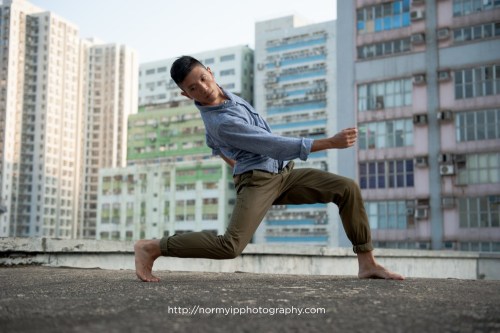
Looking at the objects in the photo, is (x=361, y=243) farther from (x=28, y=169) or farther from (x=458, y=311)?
(x=28, y=169)

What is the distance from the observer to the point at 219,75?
91875 millimetres

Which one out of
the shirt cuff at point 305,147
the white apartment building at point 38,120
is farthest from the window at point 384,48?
the white apartment building at point 38,120

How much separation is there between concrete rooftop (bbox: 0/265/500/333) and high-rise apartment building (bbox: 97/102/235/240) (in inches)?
2957

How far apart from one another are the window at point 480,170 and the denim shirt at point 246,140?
31268 millimetres

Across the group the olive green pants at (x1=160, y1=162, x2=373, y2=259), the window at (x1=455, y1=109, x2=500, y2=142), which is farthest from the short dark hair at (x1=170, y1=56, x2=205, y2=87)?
the window at (x1=455, y1=109, x2=500, y2=142)

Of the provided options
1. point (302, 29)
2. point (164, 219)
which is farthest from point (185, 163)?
point (302, 29)

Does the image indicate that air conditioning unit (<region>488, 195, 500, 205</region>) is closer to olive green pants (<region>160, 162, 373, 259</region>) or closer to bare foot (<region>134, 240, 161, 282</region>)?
olive green pants (<region>160, 162, 373, 259</region>)

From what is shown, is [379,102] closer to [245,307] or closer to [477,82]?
[477,82]

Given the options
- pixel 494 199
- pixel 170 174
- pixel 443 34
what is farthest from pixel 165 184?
pixel 494 199

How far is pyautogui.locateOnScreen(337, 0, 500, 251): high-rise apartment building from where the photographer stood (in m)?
33.2

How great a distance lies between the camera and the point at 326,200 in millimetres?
4387

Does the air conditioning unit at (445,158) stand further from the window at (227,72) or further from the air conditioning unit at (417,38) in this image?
the window at (227,72)

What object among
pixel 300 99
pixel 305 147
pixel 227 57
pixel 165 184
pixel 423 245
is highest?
pixel 227 57

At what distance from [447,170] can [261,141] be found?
31620mm
